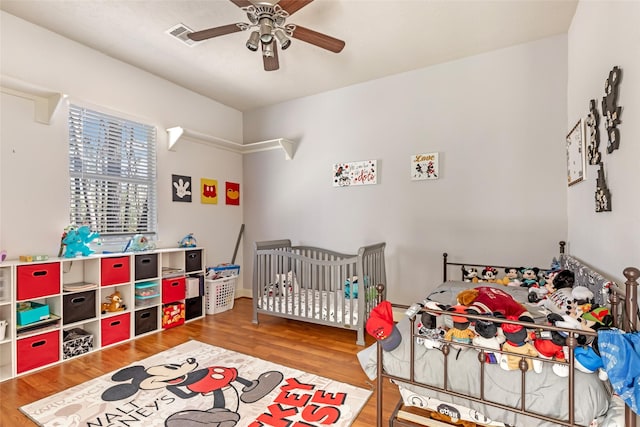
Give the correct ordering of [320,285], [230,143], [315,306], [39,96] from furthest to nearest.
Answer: [230,143]
[315,306]
[320,285]
[39,96]

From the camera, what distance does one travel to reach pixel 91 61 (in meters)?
2.79

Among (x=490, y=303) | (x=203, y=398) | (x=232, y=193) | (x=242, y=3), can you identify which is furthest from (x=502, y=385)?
(x=232, y=193)

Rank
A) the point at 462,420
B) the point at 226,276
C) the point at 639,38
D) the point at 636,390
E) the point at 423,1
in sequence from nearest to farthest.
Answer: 1. the point at 636,390
2. the point at 639,38
3. the point at 462,420
4. the point at 423,1
5. the point at 226,276

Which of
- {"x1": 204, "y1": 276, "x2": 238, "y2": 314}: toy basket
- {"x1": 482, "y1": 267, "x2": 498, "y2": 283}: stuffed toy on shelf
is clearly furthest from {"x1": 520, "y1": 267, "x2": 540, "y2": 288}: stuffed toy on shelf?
{"x1": 204, "y1": 276, "x2": 238, "y2": 314}: toy basket

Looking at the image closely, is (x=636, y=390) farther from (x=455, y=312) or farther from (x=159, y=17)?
(x=159, y=17)

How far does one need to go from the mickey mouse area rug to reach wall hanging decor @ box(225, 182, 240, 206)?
2288 millimetres

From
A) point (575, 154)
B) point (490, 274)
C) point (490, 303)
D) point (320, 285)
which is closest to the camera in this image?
point (490, 303)

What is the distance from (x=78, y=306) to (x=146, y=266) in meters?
0.60

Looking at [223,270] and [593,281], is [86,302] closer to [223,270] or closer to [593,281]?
[223,270]

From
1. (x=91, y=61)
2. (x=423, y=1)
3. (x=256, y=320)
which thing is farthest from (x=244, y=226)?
(x=423, y=1)

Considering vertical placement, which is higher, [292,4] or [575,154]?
[292,4]

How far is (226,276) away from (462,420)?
116 inches

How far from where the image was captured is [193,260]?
343 cm

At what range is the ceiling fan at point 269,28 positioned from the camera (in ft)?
5.97
